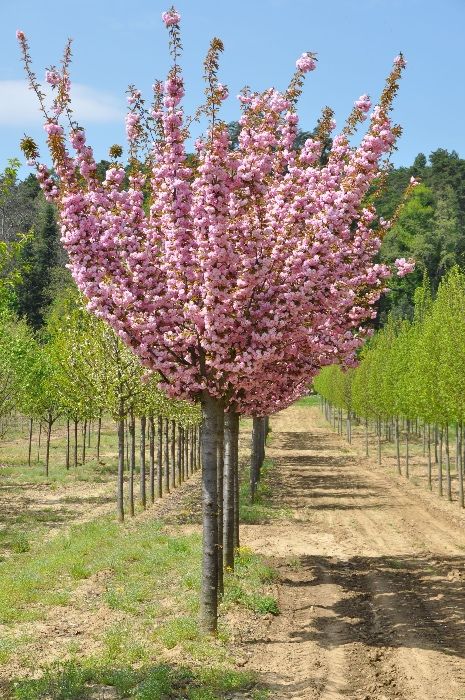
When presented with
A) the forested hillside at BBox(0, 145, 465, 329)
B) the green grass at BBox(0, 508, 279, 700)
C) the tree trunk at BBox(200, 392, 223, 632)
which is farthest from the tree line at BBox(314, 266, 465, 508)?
the forested hillside at BBox(0, 145, 465, 329)

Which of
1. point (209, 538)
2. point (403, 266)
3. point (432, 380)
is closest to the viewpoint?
point (209, 538)

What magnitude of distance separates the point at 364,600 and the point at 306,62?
1132 centimetres

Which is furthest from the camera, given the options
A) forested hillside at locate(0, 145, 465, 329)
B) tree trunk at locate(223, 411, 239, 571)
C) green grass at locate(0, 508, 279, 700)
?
forested hillside at locate(0, 145, 465, 329)

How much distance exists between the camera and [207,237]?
1281cm

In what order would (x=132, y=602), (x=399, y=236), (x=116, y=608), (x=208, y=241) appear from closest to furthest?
(x=208, y=241)
(x=116, y=608)
(x=132, y=602)
(x=399, y=236)

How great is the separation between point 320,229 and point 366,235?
346 cm

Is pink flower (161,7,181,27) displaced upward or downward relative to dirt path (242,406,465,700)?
upward

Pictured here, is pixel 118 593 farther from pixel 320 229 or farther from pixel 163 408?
pixel 163 408

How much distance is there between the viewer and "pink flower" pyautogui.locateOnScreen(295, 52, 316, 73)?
13.6 metres

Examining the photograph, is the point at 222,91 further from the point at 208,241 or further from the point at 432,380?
the point at 432,380

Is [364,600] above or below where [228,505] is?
below

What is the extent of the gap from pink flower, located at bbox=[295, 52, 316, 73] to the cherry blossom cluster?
2cm

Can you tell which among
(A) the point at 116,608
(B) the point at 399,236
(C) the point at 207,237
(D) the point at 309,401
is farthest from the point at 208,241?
(B) the point at 399,236

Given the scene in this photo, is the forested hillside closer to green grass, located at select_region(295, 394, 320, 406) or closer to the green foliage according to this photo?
green grass, located at select_region(295, 394, 320, 406)
